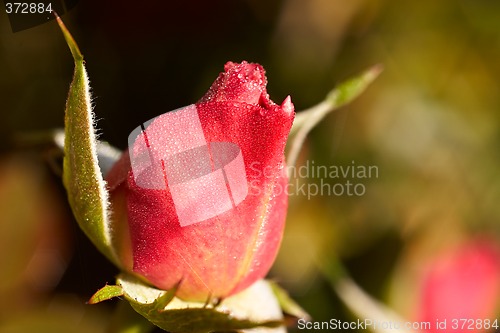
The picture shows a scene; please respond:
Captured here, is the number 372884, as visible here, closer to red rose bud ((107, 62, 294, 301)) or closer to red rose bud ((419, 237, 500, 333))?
red rose bud ((107, 62, 294, 301))

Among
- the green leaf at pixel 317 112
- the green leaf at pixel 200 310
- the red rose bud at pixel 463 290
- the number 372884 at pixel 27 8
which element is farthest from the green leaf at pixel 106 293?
the red rose bud at pixel 463 290

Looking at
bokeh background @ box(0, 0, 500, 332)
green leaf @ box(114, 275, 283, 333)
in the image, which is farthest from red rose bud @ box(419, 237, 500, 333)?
green leaf @ box(114, 275, 283, 333)

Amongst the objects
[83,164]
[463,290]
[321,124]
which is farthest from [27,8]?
A: [463,290]

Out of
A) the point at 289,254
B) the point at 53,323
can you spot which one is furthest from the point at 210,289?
the point at 289,254

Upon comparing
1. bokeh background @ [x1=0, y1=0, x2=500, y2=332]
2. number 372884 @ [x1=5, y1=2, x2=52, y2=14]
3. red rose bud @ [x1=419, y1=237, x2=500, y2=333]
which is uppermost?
number 372884 @ [x1=5, y1=2, x2=52, y2=14]

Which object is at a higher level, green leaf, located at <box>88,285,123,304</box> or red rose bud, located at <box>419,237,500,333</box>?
green leaf, located at <box>88,285,123,304</box>

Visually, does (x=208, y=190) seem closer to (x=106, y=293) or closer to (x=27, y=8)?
(x=106, y=293)

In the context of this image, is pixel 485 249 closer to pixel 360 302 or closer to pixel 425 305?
pixel 425 305

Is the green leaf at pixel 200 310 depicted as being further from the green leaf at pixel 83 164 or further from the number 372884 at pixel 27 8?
the number 372884 at pixel 27 8
